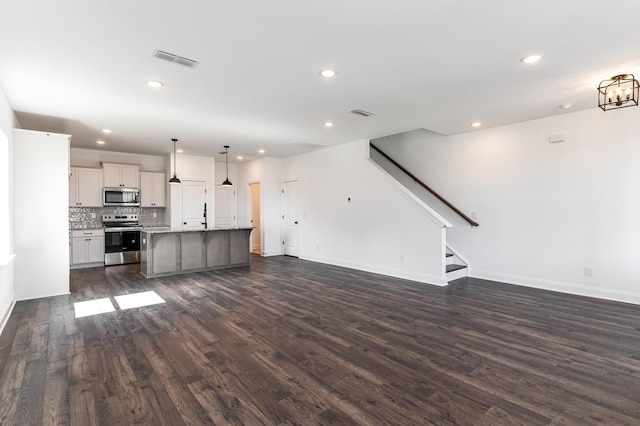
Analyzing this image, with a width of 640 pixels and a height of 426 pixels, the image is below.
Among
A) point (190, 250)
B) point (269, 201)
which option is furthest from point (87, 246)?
point (269, 201)

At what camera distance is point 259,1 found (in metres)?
2.21

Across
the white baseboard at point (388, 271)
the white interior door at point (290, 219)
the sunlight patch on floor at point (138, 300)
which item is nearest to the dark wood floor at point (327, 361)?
the sunlight patch on floor at point (138, 300)

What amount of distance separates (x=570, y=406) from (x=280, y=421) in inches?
74.5

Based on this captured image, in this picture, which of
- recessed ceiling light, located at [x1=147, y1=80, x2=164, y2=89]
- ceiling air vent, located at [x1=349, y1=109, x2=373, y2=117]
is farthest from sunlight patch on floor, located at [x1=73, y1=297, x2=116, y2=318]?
ceiling air vent, located at [x1=349, y1=109, x2=373, y2=117]

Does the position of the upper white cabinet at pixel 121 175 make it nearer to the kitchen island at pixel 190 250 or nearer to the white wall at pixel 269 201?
the kitchen island at pixel 190 250

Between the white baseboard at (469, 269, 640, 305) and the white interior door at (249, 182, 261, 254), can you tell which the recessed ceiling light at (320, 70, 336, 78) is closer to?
the white baseboard at (469, 269, 640, 305)

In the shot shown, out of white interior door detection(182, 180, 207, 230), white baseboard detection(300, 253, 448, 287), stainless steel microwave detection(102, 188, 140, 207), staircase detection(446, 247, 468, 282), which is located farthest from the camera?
white interior door detection(182, 180, 207, 230)

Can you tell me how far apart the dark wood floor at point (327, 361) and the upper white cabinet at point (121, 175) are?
3715 mm

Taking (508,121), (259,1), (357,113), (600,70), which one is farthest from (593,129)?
(259,1)

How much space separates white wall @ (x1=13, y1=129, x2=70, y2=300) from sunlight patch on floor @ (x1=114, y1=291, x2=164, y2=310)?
115cm

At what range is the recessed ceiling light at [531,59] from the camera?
303cm

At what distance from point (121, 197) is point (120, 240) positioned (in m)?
1.05

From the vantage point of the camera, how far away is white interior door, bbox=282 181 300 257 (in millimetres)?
8570

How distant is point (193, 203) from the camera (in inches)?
335
